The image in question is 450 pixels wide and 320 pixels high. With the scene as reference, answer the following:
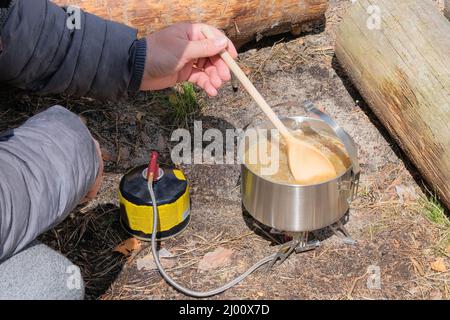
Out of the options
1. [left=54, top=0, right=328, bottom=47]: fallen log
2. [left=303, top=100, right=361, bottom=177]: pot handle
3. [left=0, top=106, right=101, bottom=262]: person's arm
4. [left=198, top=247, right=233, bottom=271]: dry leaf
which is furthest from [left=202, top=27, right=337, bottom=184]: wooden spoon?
[left=54, top=0, right=328, bottom=47]: fallen log

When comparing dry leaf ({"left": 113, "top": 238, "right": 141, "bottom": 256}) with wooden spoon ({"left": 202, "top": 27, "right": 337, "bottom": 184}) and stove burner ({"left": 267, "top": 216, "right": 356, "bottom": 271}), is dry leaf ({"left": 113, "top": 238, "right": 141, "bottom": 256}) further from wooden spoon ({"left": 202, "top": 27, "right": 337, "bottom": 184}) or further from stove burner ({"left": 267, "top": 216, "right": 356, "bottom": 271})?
wooden spoon ({"left": 202, "top": 27, "right": 337, "bottom": 184})

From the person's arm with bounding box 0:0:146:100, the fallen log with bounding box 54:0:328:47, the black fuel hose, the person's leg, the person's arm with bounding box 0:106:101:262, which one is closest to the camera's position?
the person's arm with bounding box 0:106:101:262

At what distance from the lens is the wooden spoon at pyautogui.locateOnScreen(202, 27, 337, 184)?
274 centimetres

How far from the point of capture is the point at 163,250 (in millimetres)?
3004

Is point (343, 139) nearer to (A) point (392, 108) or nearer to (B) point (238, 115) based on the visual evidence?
(A) point (392, 108)

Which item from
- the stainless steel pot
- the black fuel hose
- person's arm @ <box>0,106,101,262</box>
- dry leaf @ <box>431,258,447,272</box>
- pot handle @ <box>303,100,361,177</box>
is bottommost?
dry leaf @ <box>431,258,447,272</box>

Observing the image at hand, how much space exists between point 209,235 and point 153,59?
828 millimetres

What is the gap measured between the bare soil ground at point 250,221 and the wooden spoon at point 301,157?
18cm

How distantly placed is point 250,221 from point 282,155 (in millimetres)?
395

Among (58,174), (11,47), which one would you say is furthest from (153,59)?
(58,174)

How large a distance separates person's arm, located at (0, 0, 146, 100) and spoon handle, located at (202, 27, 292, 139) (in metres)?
0.31

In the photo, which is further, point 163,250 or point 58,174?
point 163,250

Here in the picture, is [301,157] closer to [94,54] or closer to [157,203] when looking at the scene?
[157,203]

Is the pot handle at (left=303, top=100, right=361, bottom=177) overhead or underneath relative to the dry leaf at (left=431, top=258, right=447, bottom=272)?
overhead
